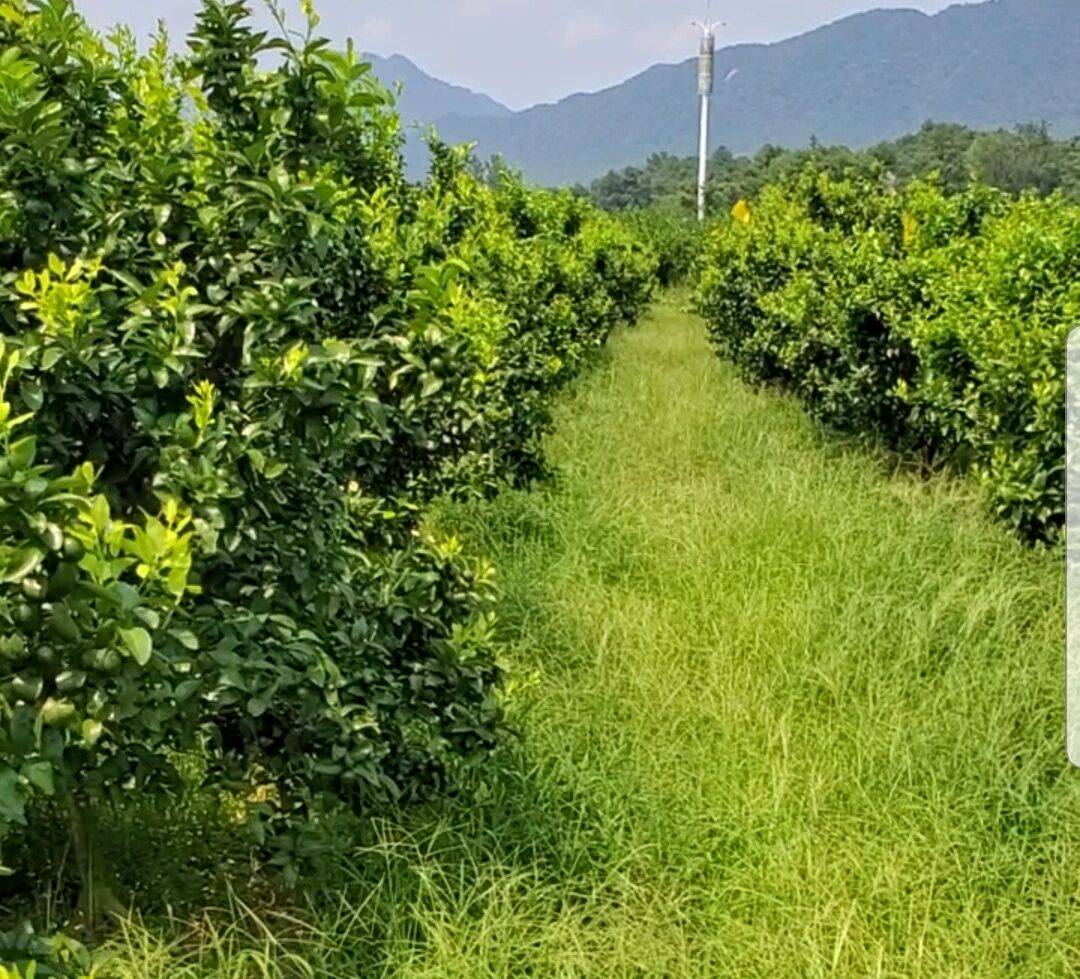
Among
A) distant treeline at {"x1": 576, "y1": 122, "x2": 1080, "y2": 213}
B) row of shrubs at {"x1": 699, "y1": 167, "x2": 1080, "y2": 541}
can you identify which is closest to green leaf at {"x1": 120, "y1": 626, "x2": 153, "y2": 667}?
row of shrubs at {"x1": 699, "y1": 167, "x2": 1080, "y2": 541}

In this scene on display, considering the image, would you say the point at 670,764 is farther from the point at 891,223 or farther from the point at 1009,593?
the point at 891,223

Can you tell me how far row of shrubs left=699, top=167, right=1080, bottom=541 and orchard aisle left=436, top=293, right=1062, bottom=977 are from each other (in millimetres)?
390

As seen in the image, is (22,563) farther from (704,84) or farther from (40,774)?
(704,84)

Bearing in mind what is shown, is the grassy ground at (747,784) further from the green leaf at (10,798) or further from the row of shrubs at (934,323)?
the green leaf at (10,798)

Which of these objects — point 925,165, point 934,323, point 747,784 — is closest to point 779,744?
point 747,784

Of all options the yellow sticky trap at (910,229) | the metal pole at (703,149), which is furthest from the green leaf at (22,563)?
the metal pole at (703,149)

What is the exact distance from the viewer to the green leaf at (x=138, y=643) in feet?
4.37

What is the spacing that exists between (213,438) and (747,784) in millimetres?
1560

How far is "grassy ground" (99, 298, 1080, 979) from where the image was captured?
2.05 m

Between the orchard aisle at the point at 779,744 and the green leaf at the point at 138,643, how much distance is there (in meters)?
0.96

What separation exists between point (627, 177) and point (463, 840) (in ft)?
204

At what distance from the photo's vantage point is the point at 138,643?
1.33 m

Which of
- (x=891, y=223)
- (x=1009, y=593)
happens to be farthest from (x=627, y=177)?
(x=1009, y=593)

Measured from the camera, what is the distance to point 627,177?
61.3m
